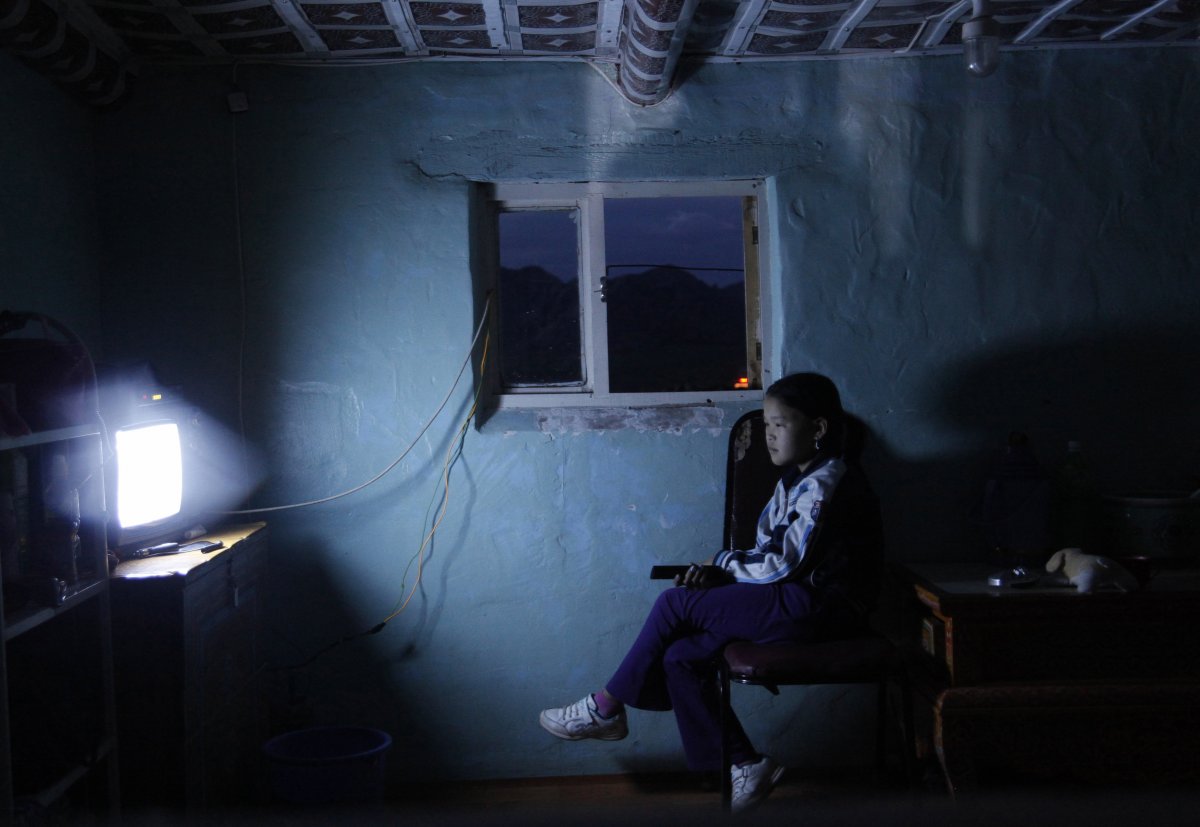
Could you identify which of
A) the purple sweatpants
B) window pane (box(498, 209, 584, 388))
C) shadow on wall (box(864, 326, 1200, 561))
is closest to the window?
window pane (box(498, 209, 584, 388))

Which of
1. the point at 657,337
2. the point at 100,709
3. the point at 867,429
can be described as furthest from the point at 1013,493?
the point at 100,709

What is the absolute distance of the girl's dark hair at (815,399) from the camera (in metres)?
2.71

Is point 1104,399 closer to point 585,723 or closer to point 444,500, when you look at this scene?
point 585,723

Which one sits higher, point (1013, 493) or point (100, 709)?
point (1013, 493)

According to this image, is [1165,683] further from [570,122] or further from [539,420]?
[570,122]

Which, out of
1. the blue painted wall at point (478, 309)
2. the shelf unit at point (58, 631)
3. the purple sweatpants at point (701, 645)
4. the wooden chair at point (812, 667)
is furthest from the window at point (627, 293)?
the shelf unit at point (58, 631)

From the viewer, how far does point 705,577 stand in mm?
2625

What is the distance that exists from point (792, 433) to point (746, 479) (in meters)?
0.34

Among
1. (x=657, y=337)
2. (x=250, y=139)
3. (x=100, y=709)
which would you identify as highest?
(x=250, y=139)

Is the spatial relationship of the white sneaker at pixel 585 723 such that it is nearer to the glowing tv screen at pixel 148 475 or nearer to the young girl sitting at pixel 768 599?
the young girl sitting at pixel 768 599

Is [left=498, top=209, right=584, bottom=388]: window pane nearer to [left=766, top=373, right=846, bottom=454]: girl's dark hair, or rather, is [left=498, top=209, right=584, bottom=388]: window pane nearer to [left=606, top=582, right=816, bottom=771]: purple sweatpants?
[left=766, top=373, right=846, bottom=454]: girl's dark hair

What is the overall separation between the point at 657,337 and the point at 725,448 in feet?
1.48

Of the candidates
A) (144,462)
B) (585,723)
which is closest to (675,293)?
(585,723)

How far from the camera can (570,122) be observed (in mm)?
3086
